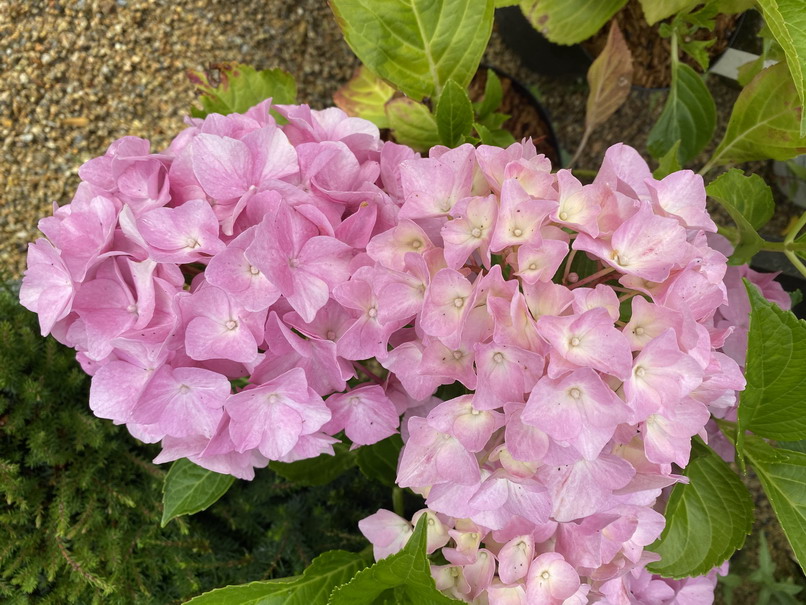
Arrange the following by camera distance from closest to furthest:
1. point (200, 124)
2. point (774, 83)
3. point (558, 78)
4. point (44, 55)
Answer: point (200, 124) → point (774, 83) → point (44, 55) → point (558, 78)

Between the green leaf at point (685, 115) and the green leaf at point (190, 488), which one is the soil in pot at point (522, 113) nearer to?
the green leaf at point (685, 115)

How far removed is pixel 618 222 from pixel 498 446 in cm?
20

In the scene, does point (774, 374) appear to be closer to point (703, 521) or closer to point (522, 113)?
point (703, 521)

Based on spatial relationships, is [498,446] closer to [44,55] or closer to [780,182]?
[44,55]

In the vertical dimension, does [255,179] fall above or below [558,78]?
above

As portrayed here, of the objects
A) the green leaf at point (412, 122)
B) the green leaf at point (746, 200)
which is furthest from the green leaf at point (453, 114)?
the green leaf at point (746, 200)

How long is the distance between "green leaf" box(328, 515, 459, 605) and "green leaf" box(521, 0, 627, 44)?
2.67 ft

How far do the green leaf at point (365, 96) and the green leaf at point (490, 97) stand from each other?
144 mm

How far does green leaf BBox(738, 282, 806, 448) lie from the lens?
54 centimetres

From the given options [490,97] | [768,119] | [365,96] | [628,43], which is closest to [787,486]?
[768,119]

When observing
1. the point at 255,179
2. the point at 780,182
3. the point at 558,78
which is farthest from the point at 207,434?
the point at 780,182

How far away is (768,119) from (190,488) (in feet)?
2.69

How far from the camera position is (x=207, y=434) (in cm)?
53

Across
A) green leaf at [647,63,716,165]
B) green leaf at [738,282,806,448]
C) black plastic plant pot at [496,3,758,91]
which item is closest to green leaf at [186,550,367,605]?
green leaf at [738,282,806,448]
